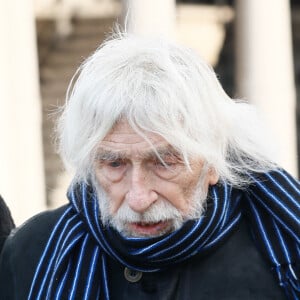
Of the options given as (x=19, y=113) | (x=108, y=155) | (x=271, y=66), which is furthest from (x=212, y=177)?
(x=271, y=66)

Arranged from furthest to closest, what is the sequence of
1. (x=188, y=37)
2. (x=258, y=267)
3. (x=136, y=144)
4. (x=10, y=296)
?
(x=188, y=37) < (x=10, y=296) < (x=258, y=267) < (x=136, y=144)

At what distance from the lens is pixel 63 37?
1511 cm

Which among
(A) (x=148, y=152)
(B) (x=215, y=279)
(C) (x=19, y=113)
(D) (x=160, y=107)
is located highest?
(D) (x=160, y=107)

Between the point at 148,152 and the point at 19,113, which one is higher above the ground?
the point at 148,152

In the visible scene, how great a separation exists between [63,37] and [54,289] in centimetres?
1279

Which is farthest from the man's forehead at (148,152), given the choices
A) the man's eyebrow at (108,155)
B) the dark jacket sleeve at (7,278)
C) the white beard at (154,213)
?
the dark jacket sleeve at (7,278)

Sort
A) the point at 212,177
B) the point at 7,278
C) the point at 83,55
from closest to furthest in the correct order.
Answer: the point at 212,177 < the point at 7,278 < the point at 83,55

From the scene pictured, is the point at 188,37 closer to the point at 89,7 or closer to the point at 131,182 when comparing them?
the point at 89,7

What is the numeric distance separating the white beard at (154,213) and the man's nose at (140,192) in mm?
20

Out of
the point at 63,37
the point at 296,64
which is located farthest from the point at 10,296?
the point at 296,64

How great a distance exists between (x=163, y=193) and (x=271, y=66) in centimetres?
948

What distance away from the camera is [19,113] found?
10789 millimetres

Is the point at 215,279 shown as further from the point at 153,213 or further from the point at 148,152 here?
the point at 148,152

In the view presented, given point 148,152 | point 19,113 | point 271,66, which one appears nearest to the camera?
point 148,152
